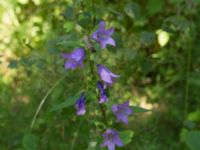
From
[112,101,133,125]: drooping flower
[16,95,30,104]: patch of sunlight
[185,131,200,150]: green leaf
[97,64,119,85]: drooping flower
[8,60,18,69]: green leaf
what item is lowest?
[16,95,30,104]: patch of sunlight

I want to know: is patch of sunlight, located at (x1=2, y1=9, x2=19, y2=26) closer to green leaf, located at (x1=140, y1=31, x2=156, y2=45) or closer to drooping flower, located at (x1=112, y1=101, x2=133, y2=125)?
green leaf, located at (x1=140, y1=31, x2=156, y2=45)

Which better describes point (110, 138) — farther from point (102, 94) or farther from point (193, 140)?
point (193, 140)

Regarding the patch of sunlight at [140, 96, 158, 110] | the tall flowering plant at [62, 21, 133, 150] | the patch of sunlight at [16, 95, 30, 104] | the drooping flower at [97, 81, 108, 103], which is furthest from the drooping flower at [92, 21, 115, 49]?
the patch of sunlight at [140, 96, 158, 110]

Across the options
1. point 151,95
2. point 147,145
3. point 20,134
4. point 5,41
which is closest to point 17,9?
point 5,41

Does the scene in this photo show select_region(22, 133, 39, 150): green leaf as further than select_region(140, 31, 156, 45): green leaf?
No

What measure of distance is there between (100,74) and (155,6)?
6.57 ft

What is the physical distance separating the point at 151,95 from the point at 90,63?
1842mm

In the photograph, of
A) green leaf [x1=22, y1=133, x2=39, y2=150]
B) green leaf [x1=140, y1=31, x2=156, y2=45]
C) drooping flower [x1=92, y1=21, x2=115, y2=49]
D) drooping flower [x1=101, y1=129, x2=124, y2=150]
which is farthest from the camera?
green leaf [x1=140, y1=31, x2=156, y2=45]

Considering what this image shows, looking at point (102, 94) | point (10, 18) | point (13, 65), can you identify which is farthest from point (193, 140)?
point (10, 18)

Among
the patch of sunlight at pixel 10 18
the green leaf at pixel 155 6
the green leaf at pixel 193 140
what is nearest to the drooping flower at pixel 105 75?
the green leaf at pixel 193 140

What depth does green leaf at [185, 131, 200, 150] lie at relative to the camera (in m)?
2.27

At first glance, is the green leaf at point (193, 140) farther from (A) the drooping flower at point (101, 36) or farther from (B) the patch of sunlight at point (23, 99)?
(B) the patch of sunlight at point (23, 99)

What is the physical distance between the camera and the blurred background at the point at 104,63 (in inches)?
93.4

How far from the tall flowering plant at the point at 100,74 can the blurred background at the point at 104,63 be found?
4cm
